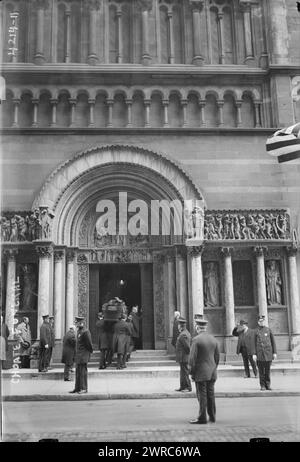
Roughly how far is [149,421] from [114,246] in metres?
9.50

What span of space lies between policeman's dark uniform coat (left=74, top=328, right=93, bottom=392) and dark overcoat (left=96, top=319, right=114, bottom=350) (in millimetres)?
2879

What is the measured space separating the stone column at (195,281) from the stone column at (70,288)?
150 inches

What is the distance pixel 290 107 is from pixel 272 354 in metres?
9.12

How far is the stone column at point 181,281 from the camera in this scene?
1727 centimetres

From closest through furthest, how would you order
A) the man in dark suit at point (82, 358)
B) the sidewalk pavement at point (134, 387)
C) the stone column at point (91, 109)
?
the sidewalk pavement at point (134, 387) → the man in dark suit at point (82, 358) → the stone column at point (91, 109)

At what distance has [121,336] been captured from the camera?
15438 mm

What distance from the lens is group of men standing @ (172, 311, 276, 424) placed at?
934 centimetres

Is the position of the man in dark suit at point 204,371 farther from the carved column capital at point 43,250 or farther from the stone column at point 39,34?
the stone column at point 39,34

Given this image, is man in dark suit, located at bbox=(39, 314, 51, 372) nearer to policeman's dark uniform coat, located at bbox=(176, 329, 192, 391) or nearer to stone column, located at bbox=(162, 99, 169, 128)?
policeman's dark uniform coat, located at bbox=(176, 329, 192, 391)

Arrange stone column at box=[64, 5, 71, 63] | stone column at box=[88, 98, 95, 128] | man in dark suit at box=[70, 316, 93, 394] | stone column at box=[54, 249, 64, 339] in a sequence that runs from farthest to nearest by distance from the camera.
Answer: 1. stone column at box=[88, 98, 95, 128]
2. stone column at box=[64, 5, 71, 63]
3. stone column at box=[54, 249, 64, 339]
4. man in dark suit at box=[70, 316, 93, 394]

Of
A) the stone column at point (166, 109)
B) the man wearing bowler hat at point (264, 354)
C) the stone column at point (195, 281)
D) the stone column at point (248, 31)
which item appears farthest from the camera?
the stone column at point (248, 31)

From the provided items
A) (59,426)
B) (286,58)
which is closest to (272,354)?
(59,426)

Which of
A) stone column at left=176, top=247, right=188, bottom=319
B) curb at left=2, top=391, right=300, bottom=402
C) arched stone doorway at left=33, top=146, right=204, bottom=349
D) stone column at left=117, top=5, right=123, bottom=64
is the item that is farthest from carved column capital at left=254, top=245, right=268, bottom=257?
stone column at left=117, top=5, right=123, bottom=64

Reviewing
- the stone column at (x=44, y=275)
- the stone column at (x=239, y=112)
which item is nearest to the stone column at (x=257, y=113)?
the stone column at (x=239, y=112)
